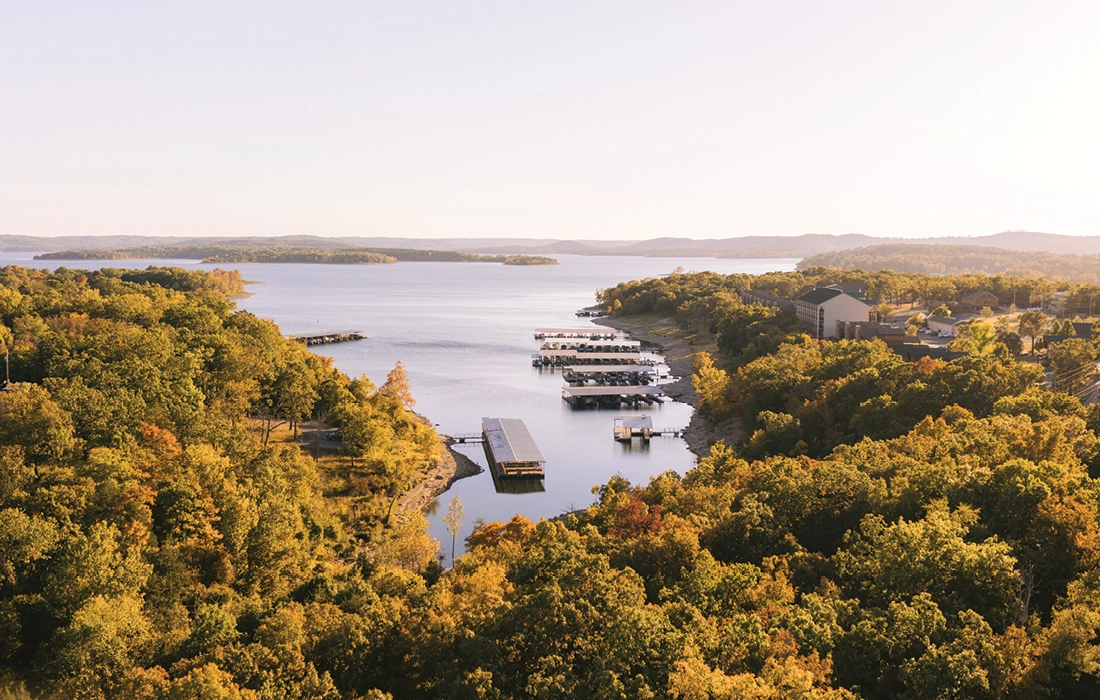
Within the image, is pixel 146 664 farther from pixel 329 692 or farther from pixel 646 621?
pixel 646 621

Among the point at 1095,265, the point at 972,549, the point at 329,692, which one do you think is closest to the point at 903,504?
the point at 972,549

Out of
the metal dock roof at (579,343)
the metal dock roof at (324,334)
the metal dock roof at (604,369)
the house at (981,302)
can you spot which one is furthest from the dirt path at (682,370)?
the metal dock roof at (324,334)

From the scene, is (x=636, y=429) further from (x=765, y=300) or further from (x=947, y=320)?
(x=765, y=300)

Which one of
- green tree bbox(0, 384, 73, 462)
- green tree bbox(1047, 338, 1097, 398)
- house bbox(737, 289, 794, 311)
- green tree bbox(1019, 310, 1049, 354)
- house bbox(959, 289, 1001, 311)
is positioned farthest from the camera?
house bbox(737, 289, 794, 311)

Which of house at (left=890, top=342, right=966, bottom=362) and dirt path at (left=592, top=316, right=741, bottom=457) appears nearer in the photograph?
house at (left=890, top=342, right=966, bottom=362)

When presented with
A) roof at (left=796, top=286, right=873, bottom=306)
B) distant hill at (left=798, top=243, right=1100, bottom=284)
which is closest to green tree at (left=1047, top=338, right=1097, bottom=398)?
roof at (left=796, top=286, right=873, bottom=306)

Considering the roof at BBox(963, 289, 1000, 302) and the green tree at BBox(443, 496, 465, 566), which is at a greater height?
the roof at BBox(963, 289, 1000, 302)

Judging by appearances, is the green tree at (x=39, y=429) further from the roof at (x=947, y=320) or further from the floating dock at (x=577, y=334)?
the floating dock at (x=577, y=334)

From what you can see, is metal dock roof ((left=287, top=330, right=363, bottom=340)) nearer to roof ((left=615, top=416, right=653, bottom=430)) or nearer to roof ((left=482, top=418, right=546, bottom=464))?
roof ((left=482, top=418, right=546, bottom=464))
